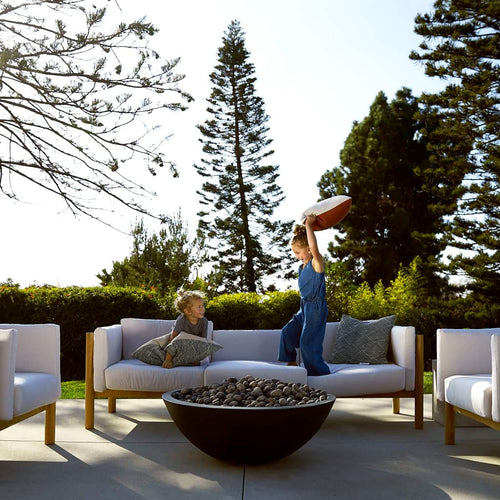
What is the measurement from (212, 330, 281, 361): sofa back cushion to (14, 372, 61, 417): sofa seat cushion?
1.29 meters

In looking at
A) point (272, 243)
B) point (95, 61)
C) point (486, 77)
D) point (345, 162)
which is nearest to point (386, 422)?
point (95, 61)

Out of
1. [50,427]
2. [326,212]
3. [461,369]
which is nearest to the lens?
[50,427]

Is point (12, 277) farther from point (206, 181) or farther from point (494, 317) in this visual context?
point (494, 317)

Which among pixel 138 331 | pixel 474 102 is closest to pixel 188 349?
pixel 138 331

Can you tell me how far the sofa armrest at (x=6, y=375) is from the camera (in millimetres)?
2758

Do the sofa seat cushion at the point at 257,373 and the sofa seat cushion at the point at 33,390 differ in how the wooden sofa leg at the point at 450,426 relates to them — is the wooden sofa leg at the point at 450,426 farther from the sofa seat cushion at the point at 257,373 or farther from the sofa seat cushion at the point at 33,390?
the sofa seat cushion at the point at 33,390

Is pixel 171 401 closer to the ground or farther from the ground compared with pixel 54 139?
closer to the ground

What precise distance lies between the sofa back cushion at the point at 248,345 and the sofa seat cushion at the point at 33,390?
4.25ft

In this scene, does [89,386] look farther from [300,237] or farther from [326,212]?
[326,212]

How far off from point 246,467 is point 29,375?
122 centimetres

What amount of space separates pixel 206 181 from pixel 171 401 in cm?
1474

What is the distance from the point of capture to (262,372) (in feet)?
12.2

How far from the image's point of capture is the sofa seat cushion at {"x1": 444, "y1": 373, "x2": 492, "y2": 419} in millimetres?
2908

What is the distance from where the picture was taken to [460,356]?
355 centimetres
